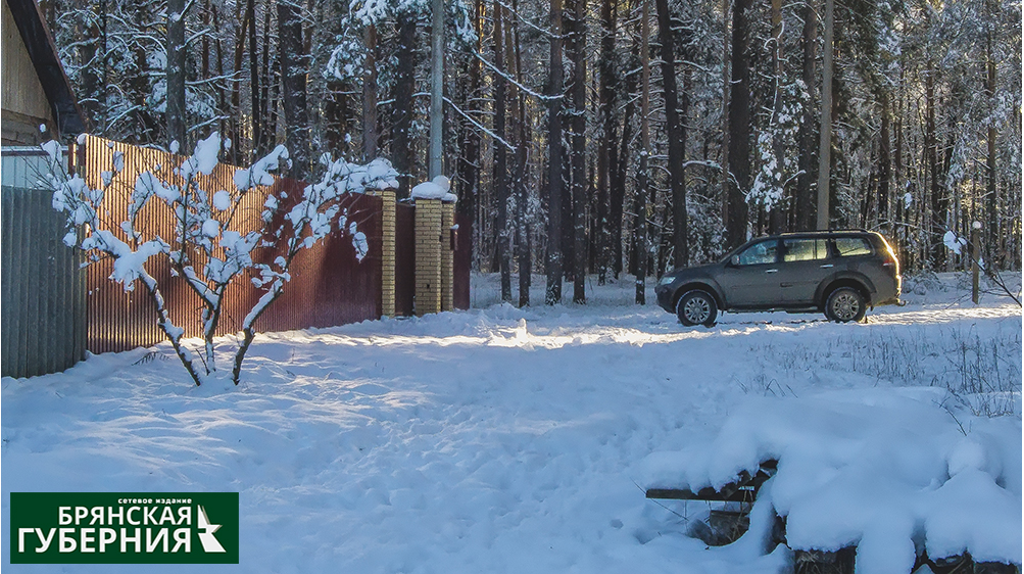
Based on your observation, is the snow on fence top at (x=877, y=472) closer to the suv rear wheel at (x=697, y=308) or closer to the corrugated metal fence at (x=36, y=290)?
the corrugated metal fence at (x=36, y=290)

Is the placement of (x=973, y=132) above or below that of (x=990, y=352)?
above

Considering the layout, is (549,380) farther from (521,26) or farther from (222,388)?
(521,26)

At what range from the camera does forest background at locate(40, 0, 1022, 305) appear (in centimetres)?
2166

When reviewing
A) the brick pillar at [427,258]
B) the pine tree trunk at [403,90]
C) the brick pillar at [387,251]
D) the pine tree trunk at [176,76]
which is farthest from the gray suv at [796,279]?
the pine tree trunk at [176,76]

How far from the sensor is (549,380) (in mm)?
9812

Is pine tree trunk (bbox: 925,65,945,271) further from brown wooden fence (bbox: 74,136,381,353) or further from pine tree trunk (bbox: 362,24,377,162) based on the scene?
brown wooden fence (bbox: 74,136,381,353)

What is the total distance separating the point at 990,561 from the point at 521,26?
2488 centimetres

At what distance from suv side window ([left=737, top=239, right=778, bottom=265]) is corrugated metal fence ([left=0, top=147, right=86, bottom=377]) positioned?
12312 mm

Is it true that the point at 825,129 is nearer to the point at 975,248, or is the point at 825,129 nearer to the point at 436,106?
the point at 436,106

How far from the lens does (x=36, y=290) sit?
793 centimetres

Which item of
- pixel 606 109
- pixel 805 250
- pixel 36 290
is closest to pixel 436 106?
pixel 805 250

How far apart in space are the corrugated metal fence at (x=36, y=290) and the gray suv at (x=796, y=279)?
11.6 m

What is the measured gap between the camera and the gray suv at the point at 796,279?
16250 millimetres

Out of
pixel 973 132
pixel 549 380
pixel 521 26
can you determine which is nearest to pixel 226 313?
pixel 549 380
